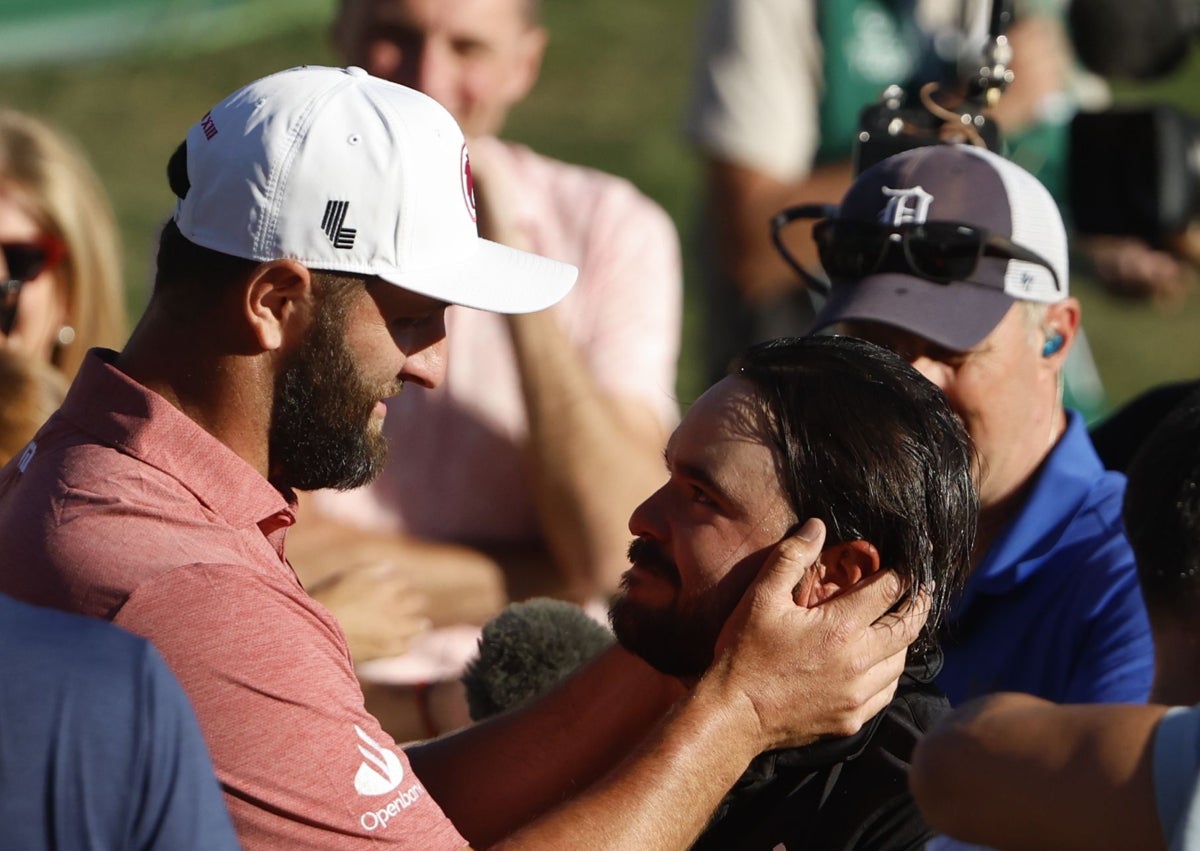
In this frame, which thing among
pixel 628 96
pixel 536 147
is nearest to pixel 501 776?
pixel 536 147

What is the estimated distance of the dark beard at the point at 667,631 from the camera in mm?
2604

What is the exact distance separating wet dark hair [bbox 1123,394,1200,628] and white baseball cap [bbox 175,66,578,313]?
0.99 m

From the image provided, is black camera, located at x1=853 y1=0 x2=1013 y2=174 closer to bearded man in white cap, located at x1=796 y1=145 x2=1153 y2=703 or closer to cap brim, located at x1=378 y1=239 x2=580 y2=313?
bearded man in white cap, located at x1=796 y1=145 x2=1153 y2=703

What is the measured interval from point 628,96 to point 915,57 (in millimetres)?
10294

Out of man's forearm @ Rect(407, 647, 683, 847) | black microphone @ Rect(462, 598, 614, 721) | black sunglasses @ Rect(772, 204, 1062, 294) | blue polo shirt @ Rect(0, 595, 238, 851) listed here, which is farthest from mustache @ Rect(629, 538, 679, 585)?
blue polo shirt @ Rect(0, 595, 238, 851)

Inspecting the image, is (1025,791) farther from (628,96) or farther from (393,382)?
(628,96)

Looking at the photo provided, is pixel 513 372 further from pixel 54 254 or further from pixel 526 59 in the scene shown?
pixel 54 254

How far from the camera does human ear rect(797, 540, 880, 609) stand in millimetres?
2531

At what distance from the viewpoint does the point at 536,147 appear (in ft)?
44.1

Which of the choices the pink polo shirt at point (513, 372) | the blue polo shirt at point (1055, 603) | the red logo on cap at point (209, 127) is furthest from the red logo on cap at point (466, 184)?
the pink polo shirt at point (513, 372)

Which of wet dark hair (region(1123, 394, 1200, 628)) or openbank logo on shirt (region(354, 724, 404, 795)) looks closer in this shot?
wet dark hair (region(1123, 394, 1200, 628))

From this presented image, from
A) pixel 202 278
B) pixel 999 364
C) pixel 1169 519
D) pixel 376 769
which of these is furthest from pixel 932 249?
pixel 376 769

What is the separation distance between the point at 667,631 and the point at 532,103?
12.2 meters

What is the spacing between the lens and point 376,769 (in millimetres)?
2293
